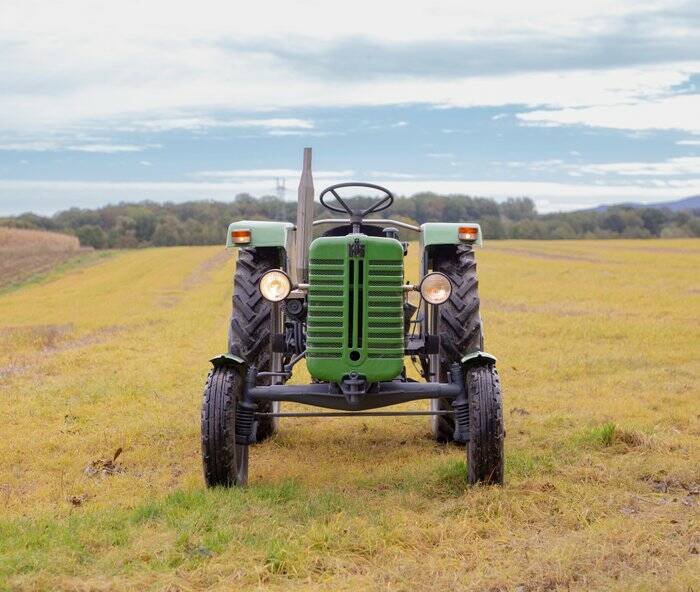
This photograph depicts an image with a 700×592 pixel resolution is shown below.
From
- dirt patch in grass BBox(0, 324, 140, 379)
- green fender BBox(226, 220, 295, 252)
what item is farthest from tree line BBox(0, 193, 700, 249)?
green fender BBox(226, 220, 295, 252)

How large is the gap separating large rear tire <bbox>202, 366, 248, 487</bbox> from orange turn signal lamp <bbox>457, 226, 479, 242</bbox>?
230 centimetres

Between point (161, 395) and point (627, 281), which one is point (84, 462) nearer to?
point (161, 395)

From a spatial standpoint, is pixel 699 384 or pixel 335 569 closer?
pixel 335 569

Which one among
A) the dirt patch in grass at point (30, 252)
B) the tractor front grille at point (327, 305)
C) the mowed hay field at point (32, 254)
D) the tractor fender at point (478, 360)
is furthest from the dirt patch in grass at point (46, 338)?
the dirt patch in grass at point (30, 252)

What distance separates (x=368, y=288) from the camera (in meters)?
6.09

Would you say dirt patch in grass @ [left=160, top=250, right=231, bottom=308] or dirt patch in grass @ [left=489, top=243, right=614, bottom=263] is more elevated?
dirt patch in grass @ [left=489, top=243, right=614, bottom=263]

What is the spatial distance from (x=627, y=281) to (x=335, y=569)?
1029 inches

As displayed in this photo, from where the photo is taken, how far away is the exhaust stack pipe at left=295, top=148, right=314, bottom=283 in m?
7.01

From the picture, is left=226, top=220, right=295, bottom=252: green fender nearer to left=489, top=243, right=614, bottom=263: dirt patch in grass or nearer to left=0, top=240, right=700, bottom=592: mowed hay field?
left=0, top=240, right=700, bottom=592: mowed hay field

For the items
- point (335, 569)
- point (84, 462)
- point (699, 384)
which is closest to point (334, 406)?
point (335, 569)

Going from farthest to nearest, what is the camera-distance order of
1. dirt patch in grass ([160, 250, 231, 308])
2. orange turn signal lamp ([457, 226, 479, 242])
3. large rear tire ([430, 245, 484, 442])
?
dirt patch in grass ([160, 250, 231, 308])
orange turn signal lamp ([457, 226, 479, 242])
large rear tire ([430, 245, 484, 442])

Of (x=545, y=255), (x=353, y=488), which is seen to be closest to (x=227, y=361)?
(x=353, y=488)

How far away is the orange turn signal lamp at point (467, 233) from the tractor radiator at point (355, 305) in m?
1.52

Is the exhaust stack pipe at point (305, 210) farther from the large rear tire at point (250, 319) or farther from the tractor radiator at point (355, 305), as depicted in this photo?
the tractor radiator at point (355, 305)
